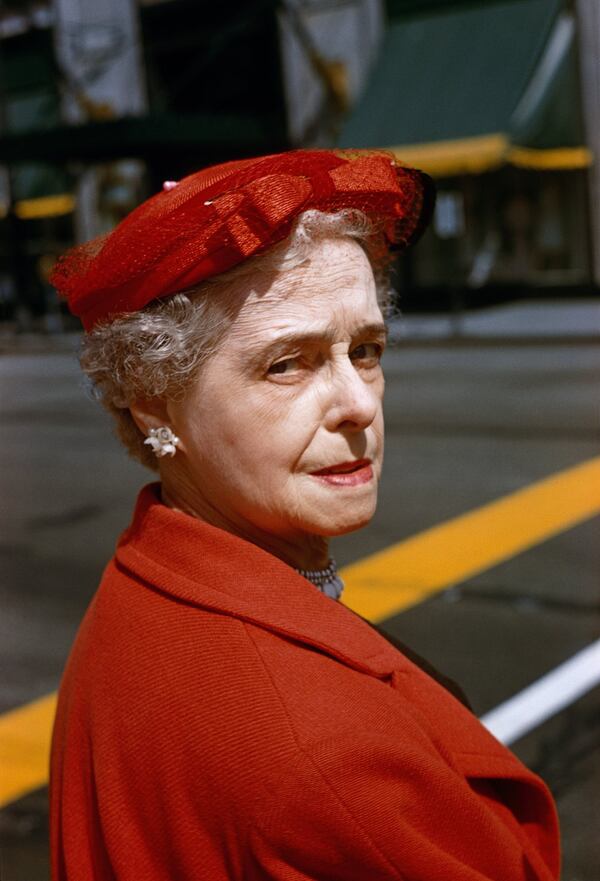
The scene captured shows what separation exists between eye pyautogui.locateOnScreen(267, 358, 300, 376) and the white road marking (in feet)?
8.86

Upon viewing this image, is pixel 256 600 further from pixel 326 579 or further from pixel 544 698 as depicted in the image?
pixel 544 698

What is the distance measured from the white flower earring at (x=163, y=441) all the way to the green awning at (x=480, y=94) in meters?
20.3

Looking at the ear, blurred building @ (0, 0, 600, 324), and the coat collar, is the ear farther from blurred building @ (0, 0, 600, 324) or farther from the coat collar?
blurred building @ (0, 0, 600, 324)

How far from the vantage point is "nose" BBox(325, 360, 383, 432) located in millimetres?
1692

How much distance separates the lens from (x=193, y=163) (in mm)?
26141

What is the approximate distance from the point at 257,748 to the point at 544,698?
135 inches

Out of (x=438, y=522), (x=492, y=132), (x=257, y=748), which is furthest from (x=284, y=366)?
(x=492, y=132)

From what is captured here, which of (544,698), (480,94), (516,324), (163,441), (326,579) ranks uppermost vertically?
(163,441)

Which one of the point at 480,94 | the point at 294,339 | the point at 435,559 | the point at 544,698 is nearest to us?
the point at 294,339

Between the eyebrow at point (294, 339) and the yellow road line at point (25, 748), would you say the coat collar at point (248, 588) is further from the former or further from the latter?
the yellow road line at point (25, 748)

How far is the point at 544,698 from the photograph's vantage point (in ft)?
15.0

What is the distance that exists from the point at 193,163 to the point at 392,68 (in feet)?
16.8

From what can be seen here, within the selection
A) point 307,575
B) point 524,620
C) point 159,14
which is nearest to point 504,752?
point 307,575

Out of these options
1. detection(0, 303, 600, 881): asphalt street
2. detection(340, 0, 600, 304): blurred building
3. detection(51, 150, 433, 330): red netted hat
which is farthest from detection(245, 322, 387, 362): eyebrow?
detection(340, 0, 600, 304): blurred building
